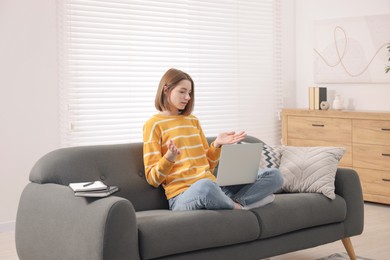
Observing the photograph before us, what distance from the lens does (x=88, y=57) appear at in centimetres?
538

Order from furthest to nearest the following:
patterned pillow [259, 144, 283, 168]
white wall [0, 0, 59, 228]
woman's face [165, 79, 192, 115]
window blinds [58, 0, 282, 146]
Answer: window blinds [58, 0, 282, 146], white wall [0, 0, 59, 228], patterned pillow [259, 144, 283, 168], woman's face [165, 79, 192, 115]

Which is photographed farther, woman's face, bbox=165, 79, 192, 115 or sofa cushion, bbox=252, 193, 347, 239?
woman's face, bbox=165, 79, 192, 115

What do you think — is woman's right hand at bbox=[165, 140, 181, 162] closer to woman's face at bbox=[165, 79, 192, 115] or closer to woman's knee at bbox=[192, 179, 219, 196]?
woman's knee at bbox=[192, 179, 219, 196]

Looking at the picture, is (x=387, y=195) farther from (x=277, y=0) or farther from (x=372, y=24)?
(x=277, y=0)

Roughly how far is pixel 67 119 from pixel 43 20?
A: 80 cm

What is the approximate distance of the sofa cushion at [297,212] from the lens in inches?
140

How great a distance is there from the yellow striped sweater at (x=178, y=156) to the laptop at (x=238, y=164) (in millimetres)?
232

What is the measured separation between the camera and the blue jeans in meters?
3.36

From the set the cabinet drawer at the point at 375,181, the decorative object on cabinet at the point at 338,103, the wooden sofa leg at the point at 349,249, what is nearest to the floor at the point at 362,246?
the wooden sofa leg at the point at 349,249

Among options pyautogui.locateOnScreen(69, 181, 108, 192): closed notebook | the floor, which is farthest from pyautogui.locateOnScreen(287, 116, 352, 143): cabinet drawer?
pyautogui.locateOnScreen(69, 181, 108, 192): closed notebook

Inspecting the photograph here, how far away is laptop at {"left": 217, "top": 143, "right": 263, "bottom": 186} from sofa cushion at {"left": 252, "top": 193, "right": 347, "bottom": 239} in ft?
0.63

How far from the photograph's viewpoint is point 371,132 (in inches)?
230

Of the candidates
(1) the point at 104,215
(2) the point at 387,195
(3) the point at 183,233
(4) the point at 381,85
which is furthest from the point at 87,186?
(4) the point at 381,85

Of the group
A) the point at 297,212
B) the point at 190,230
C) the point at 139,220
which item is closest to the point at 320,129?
the point at 297,212
